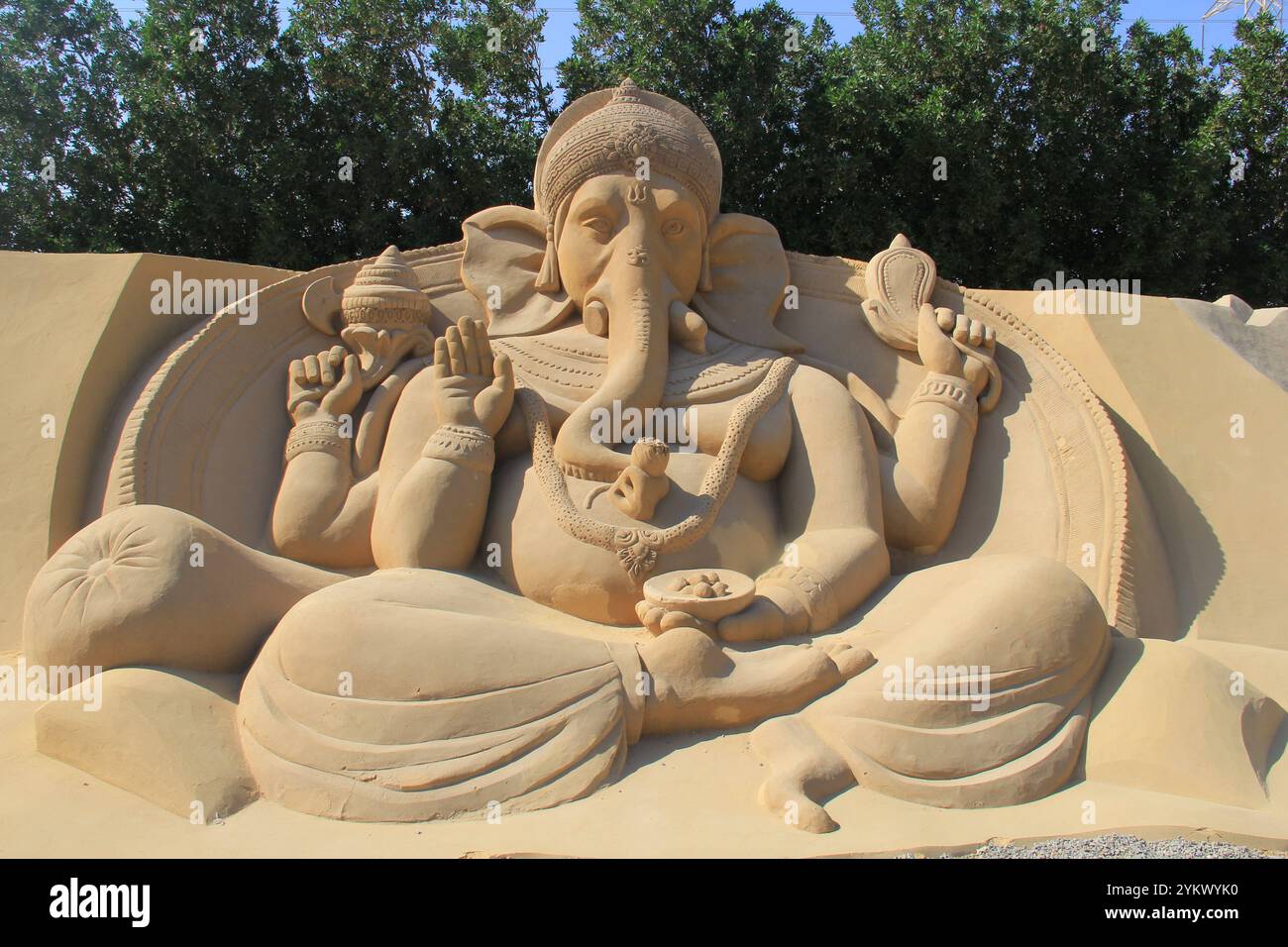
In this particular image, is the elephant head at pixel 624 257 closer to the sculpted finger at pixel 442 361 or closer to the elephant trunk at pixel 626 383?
the elephant trunk at pixel 626 383

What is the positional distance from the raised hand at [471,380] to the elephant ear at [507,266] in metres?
0.65

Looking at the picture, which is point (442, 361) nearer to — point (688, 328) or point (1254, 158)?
point (688, 328)

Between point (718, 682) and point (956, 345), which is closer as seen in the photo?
point (718, 682)

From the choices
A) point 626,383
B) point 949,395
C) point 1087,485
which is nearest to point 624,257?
point 626,383

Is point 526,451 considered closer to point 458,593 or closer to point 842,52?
point 458,593

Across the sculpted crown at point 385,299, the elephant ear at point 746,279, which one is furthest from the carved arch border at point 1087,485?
the sculpted crown at point 385,299

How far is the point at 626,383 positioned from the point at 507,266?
1083mm

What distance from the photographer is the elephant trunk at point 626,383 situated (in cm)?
462

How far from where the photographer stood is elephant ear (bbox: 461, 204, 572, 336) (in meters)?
5.58

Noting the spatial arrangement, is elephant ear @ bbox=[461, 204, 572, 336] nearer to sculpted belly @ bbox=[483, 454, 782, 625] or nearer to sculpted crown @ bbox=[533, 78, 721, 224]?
sculpted crown @ bbox=[533, 78, 721, 224]

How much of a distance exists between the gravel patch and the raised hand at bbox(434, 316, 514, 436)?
241 cm

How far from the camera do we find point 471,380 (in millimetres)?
4863
